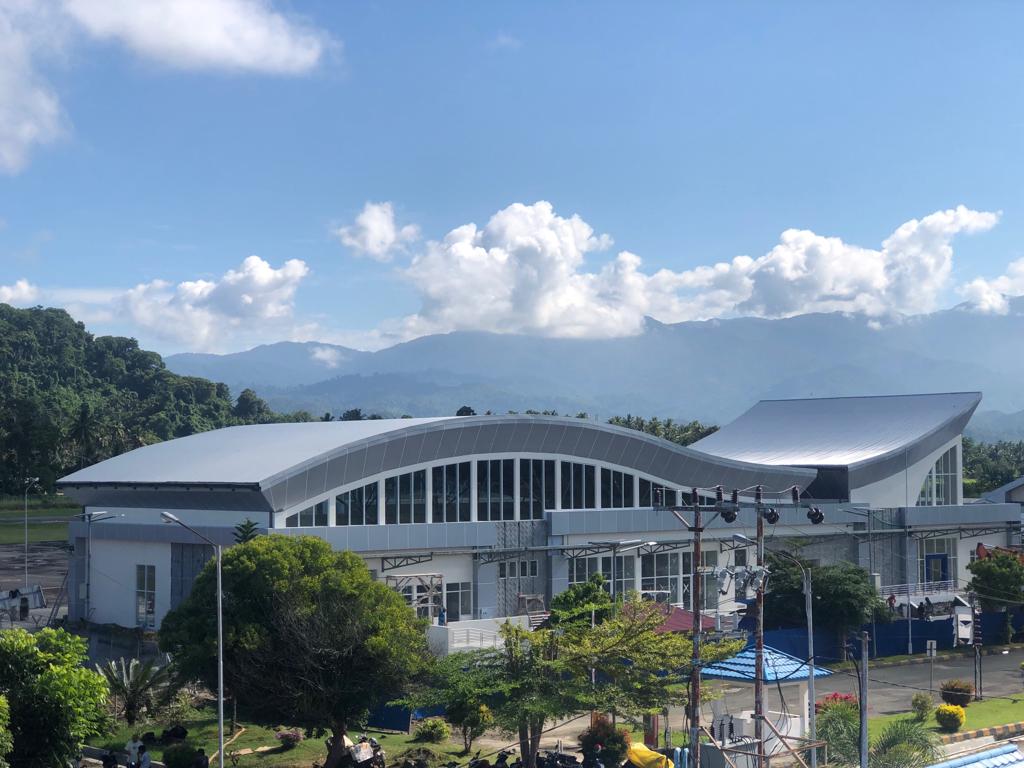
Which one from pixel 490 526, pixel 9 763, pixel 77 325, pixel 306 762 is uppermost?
pixel 77 325

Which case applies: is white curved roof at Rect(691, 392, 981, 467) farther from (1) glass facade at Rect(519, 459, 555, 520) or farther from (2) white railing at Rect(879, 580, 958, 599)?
(1) glass facade at Rect(519, 459, 555, 520)

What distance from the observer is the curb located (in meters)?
39.4

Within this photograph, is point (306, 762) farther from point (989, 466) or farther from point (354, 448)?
point (989, 466)

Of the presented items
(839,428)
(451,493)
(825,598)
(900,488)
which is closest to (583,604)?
(451,493)

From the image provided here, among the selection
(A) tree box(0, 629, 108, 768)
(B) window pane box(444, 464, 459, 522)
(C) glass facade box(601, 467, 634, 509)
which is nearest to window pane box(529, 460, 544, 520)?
(C) glass facade box(601, 467, 634, 509)

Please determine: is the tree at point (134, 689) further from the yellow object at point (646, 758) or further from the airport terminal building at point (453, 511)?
the yellow object at point (646, 758)

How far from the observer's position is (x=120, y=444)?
11044 cm

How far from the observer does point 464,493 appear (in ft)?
178

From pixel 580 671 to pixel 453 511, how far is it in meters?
21.7

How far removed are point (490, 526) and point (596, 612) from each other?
12693 mm

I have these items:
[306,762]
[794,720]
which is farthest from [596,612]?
[306,762]

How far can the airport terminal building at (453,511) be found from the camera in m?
49.7

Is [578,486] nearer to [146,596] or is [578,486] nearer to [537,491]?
[537,491]

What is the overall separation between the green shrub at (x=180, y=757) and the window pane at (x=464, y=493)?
2222 centimetres
